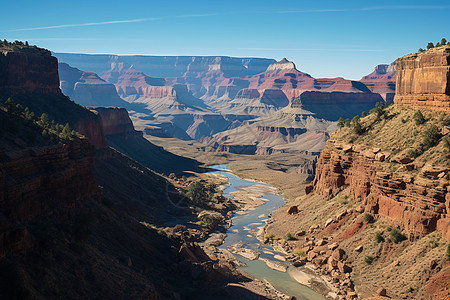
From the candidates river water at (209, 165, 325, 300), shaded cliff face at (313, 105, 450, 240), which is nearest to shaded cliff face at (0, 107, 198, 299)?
river water at (209, 165, 325, 300)

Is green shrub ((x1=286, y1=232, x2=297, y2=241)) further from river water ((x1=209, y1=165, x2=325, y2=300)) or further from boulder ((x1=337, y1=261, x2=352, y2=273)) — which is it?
boulder ((x1=337, y1=261, x2=352, y2=273))

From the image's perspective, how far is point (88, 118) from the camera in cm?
8762

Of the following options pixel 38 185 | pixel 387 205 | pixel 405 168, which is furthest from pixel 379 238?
pixel 38 185

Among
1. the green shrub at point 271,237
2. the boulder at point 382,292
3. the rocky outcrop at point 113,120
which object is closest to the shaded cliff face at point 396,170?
the boulder at point 382,292

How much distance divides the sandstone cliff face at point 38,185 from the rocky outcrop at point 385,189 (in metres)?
32.3

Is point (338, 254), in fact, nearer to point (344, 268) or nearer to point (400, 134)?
point (344, 268)

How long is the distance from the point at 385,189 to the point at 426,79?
15.3 meters

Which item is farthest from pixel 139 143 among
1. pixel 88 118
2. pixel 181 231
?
pixel 181 231

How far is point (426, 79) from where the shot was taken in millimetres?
56531

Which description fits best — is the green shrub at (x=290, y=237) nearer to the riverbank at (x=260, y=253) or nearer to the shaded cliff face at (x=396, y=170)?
the riverbank at (x=260, y=253)

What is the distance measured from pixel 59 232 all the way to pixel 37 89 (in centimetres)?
5597

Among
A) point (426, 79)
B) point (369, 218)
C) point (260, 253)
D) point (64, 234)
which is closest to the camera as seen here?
point (64, 234)

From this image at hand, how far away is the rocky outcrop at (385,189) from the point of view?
45312 mm

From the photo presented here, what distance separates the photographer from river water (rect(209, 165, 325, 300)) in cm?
5056
